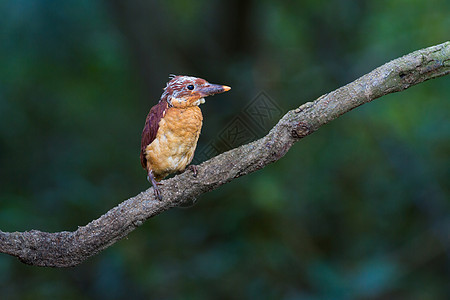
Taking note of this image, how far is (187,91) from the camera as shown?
9.89ft

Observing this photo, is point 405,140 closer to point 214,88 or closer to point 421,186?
point 421,186

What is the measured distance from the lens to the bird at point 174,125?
302cm

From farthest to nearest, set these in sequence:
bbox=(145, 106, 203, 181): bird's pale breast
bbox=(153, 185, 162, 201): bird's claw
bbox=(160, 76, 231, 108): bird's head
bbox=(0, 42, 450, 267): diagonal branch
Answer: bbox=(145, 106, 203, 181): bird's pale breast, bbox=(160, 76, 231, 108): bird's head, bbox=(153, 185, 162, 201): bird's claw, bbox=(0, 42, 450, 267): diagonal branch

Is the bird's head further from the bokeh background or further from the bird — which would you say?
the bokeh background

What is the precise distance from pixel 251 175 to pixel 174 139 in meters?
2.86

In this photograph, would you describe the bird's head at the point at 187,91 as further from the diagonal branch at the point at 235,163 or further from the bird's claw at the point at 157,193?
the bird's claw at the point at 157,193

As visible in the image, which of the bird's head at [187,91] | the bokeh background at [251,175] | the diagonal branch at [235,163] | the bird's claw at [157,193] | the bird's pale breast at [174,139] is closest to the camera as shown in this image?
the diagonal branch at [235,163]

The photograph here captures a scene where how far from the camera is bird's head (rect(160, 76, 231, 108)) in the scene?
2.96 m

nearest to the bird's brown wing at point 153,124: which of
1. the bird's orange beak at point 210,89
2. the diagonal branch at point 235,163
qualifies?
the bird's orange beak at point 210,89

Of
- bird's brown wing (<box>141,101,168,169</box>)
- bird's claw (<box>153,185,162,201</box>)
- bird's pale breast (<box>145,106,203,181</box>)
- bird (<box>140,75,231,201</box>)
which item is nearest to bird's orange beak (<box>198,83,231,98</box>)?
bird (<box>140,75,231,201</box>)

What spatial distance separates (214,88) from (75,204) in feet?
11.9

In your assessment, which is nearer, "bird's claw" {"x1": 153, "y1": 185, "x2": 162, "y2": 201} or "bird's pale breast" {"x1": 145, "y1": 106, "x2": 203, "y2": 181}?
"bird's claw" {"x1": 153, "y1": 185, "x2": 162, "y2": 201}

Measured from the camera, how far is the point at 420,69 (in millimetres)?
2541

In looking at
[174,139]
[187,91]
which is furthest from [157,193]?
[187,91]
